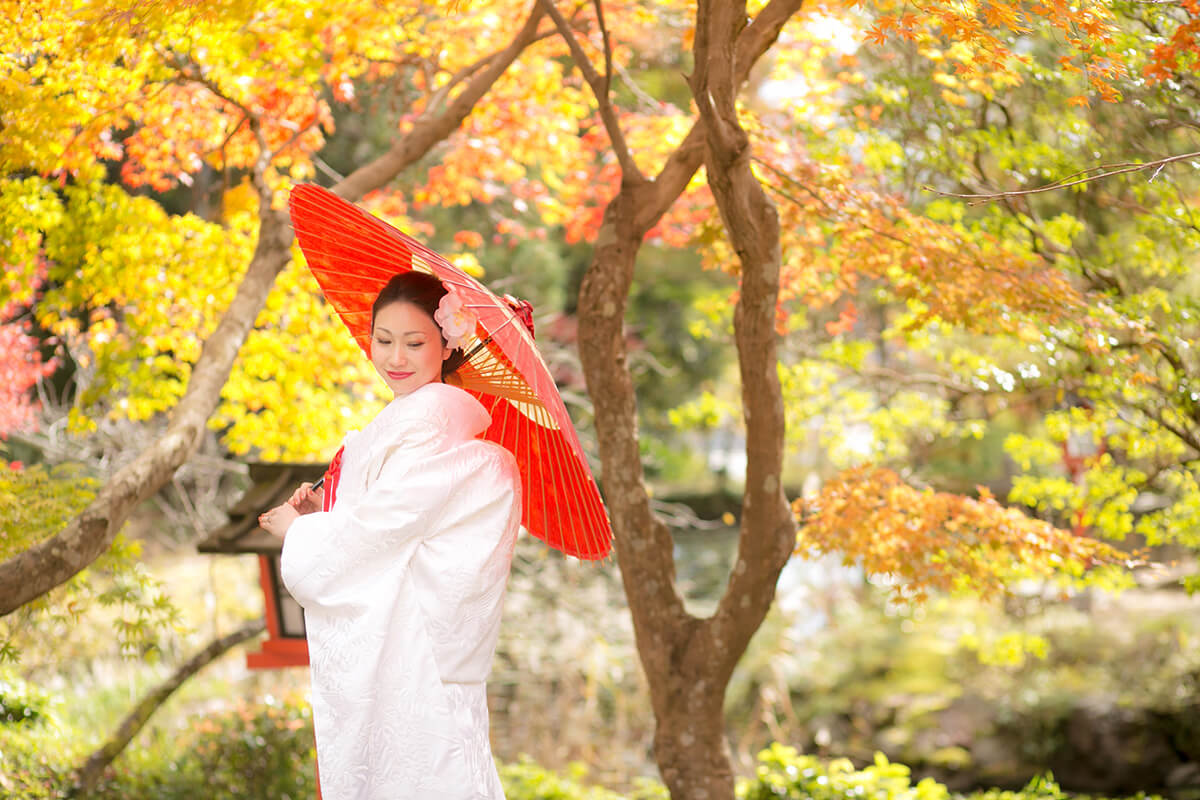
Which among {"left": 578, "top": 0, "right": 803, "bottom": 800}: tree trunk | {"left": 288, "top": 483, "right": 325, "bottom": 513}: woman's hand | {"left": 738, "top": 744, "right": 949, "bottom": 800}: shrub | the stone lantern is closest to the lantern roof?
the stone lantern

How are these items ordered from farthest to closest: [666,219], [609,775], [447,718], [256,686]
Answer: [256,686]
[609,775]
[666,219]
[447,718]

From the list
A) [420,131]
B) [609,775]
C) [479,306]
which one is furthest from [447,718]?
[609,775]

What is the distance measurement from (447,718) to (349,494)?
1.77ft

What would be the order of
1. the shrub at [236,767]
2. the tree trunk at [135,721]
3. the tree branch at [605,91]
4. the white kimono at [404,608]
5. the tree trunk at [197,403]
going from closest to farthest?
the white kimono at [404,608] < the tree trunk at [197,403] < the tree branch at [605,91] < the tree trunk at [135,721] < the shrub at [236,767]

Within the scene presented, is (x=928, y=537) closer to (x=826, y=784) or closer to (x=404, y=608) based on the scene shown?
(x=826, y=784)

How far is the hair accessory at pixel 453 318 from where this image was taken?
2.32 meters

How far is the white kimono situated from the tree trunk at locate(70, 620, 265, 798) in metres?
2.83

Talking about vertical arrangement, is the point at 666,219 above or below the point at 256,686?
above

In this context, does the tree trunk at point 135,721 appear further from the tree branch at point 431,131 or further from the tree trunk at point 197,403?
the tree branch at point 431,131

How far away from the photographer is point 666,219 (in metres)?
5.22

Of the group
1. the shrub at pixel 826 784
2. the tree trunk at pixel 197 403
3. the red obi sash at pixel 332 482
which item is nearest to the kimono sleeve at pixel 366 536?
the red obi sash at pixel 332 482

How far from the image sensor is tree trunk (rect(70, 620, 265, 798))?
14.6ft

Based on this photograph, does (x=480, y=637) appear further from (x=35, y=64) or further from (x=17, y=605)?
(x=35, y=64)

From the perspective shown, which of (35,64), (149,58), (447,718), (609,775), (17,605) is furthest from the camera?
(609,775)
